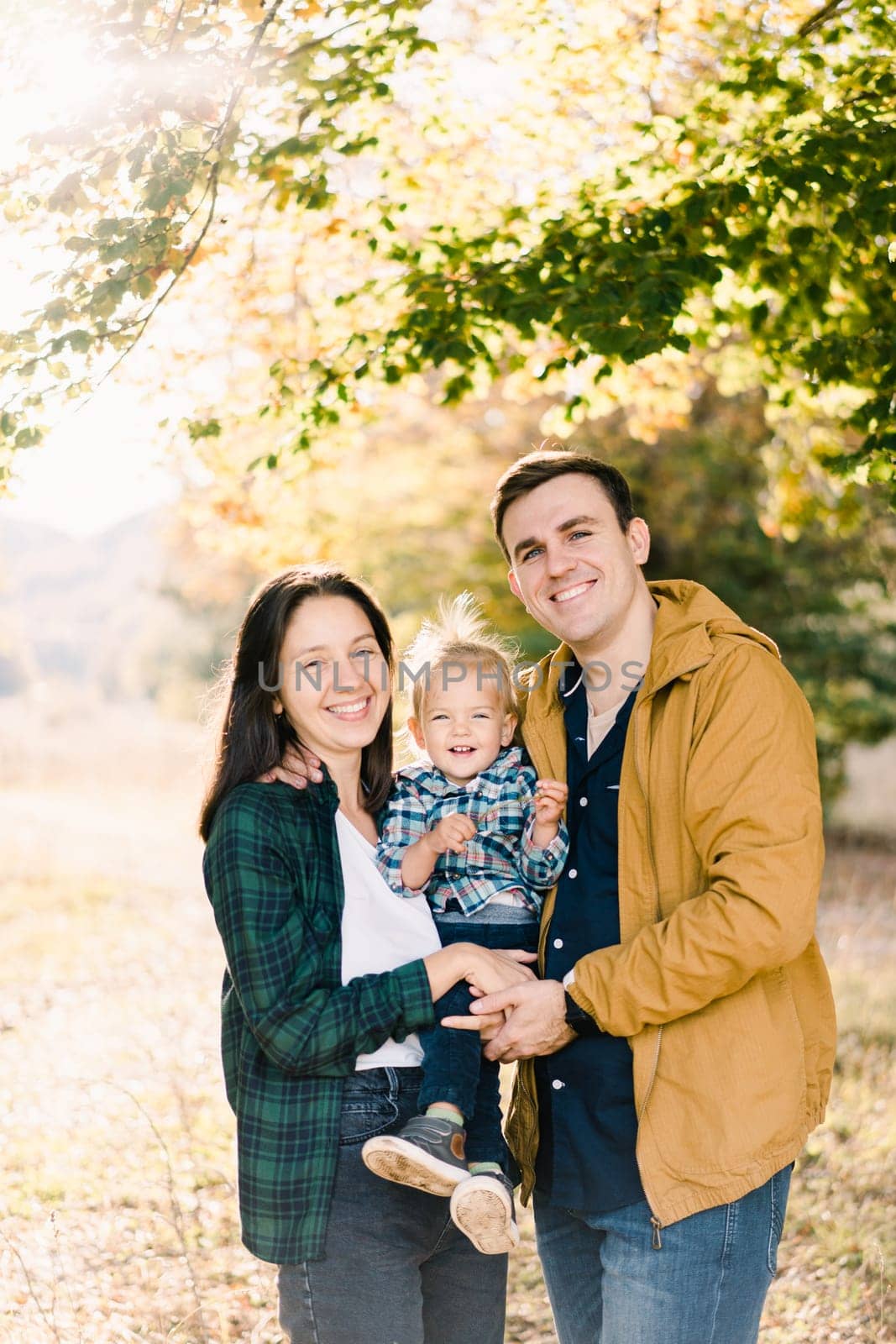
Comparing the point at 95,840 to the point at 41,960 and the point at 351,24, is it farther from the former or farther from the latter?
the point at 351,24

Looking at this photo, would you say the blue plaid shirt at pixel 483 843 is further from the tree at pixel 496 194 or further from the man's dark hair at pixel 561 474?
the tree at pixel 496 194

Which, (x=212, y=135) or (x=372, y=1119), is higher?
(x=212, y=135)

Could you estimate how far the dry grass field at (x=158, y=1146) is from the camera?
14.9ft

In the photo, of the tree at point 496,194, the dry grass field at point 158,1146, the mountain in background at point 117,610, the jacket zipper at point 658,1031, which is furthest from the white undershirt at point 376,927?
the mountain in background at point 117,610

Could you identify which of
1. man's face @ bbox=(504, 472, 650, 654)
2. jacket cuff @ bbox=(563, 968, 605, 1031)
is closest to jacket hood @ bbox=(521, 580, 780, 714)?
man's face @ bbox=(504, 472, 650, 654)

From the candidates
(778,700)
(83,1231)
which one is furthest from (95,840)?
(778,700)

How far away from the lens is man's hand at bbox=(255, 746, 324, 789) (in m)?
2.90

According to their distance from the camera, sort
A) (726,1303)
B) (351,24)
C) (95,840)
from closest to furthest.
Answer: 1. (726,1303)
2. (351,24)
3. (95,840)

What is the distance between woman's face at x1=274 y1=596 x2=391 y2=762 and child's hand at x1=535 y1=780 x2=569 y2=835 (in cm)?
46

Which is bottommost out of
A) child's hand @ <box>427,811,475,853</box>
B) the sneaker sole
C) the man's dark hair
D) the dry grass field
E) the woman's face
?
the dry grass field

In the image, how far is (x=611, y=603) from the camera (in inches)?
121

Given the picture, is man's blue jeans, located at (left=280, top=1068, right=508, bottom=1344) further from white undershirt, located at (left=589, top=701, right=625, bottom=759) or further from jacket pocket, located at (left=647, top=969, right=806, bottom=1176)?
white undershirt, located at (left=589, top=701, right=625, bottom=759)

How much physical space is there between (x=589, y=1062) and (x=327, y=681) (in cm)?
112

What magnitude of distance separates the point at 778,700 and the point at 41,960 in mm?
9024
